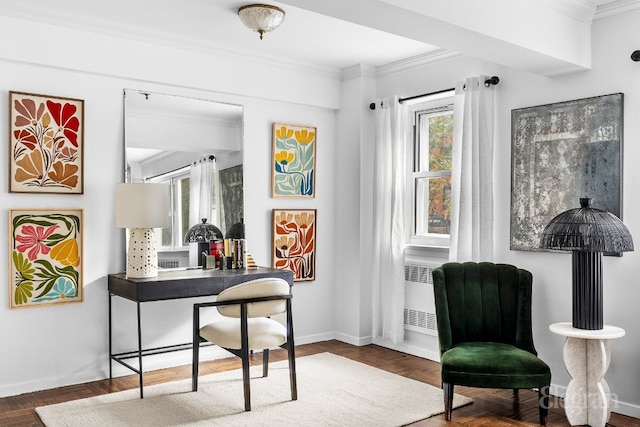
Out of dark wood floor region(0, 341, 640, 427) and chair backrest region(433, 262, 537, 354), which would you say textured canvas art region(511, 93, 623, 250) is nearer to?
chair backrest region(433, 262, 537, 354)

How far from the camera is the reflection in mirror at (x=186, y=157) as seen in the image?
4402 mm

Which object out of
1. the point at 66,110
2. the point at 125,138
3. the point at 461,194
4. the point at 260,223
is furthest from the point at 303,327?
the point at 66,110

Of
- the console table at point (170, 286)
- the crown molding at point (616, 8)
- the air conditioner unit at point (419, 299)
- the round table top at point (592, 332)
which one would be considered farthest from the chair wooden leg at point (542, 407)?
the crown molding at point (616, 8)

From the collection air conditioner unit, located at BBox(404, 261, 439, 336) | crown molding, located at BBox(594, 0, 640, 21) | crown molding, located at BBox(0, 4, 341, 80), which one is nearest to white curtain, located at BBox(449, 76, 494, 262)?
air conditioner unit, located at BBox(404, 261, 439, 336)

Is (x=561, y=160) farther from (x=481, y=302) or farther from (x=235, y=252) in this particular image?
(x=235, y=252)

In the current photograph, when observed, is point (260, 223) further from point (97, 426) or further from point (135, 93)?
point (97, 426)

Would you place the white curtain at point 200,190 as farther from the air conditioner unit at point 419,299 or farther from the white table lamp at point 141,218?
the air conditioner unit at point 419,299

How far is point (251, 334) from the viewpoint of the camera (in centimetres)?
360

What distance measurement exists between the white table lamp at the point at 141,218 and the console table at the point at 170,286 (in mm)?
107

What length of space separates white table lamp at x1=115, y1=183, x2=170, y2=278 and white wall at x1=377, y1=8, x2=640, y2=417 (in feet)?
8.09

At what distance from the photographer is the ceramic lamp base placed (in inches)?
159

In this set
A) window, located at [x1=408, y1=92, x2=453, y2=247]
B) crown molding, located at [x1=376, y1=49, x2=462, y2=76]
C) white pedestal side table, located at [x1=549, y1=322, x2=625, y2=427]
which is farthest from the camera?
window, located at [x1=408, y1=92, x2=453, y2=247]

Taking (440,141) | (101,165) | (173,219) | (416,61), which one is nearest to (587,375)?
(440,141)

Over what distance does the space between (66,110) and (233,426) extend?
2463 millimetres
